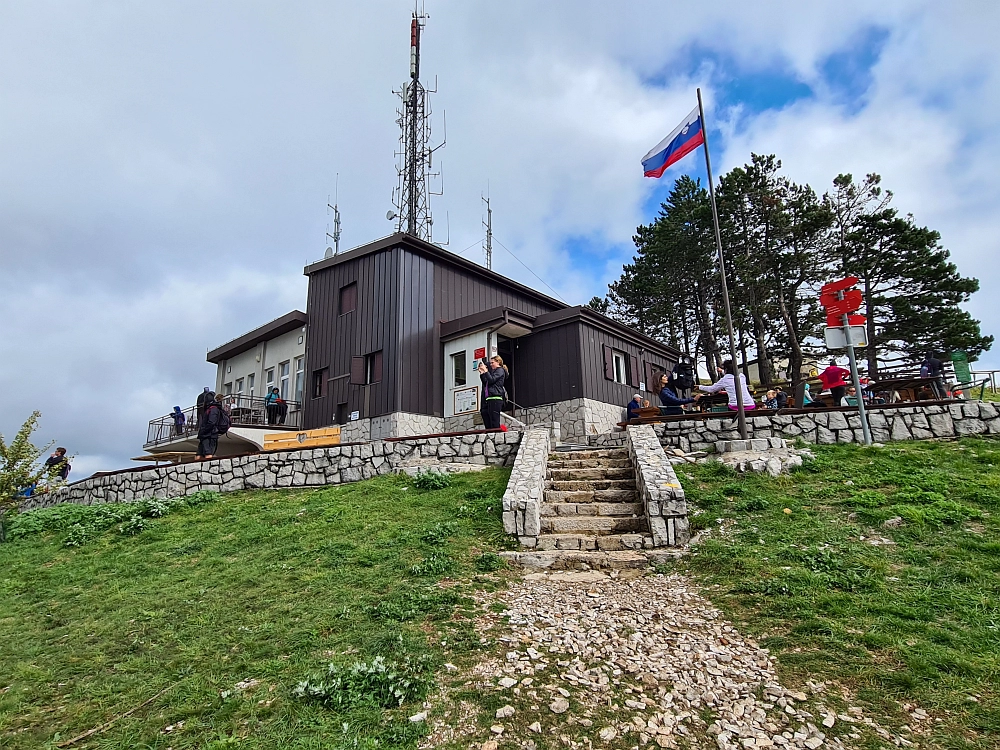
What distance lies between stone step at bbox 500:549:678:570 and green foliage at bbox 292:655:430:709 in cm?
284

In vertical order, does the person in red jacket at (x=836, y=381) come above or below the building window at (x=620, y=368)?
below

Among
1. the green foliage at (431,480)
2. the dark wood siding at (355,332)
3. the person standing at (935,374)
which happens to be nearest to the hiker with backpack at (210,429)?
the dark wood siding at (355,332)

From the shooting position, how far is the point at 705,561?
671cm

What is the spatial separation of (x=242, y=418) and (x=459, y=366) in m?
9.96

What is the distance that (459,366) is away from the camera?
1847cm

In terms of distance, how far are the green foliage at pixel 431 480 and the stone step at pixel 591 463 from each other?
6.44ft

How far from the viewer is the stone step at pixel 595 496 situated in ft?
29.7

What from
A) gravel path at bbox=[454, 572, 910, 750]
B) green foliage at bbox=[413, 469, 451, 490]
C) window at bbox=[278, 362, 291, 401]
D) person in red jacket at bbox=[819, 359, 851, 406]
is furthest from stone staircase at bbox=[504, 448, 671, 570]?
window at bbox=[278, 362, 291, 401]

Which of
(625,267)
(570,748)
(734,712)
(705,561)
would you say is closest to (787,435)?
(705,561)

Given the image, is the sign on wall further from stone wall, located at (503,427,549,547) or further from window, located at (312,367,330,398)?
stone wall, located at (503,427,549,547)

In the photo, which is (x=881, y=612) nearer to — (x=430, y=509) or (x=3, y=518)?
(x=430, y=509)

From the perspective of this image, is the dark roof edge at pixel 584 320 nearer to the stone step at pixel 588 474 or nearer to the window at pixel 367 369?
the window at pixel 367 369

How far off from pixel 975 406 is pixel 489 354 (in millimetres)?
11380

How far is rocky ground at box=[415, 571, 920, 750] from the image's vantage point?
3.71m
